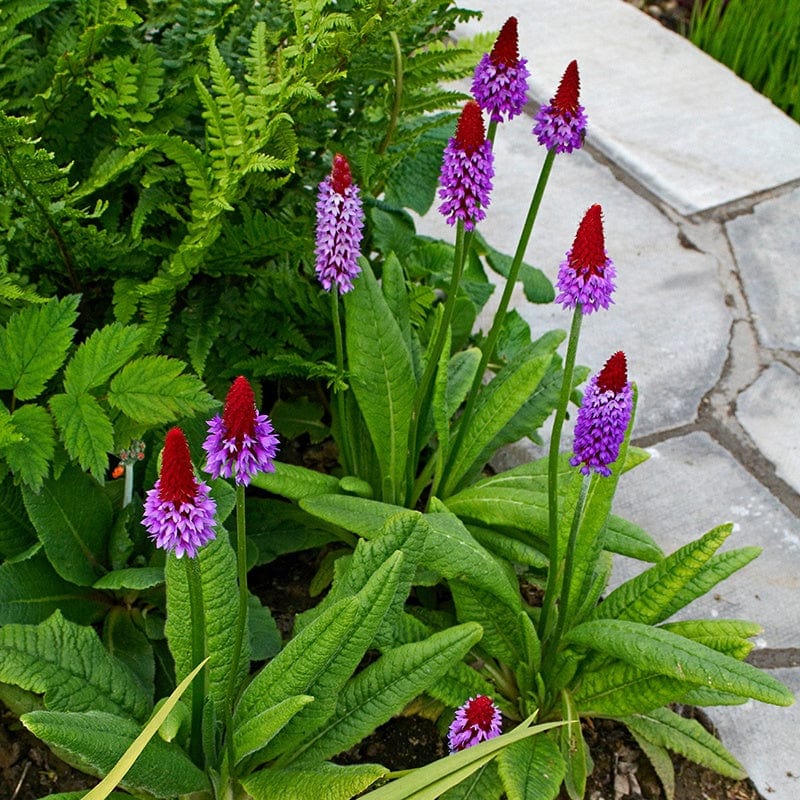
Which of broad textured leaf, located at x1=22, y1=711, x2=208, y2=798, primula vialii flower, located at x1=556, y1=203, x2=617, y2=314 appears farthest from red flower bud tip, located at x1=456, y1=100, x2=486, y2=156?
broad textured leaf, located at x1=22, y1=711, x2=208, y2=798

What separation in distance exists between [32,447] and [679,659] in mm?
1272

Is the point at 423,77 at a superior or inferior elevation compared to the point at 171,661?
superior

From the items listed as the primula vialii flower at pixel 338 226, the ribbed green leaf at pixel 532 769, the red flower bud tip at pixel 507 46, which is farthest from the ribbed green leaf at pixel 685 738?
the red flower bud tip at pixel 507 46

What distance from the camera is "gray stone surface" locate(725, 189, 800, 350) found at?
3.67 meters

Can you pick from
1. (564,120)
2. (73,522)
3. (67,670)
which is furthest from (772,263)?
(67,670)

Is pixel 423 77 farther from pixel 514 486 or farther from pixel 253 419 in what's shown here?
pixel 253 419

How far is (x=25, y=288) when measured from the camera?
2.47m

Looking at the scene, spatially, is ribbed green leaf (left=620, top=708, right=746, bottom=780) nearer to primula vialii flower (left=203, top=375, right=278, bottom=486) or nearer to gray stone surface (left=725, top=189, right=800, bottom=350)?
primula vialii flower (left=203, top=375, right=278, bottom=486)

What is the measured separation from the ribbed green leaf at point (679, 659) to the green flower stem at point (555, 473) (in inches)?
4.9

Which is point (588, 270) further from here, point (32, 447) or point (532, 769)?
point (32, 447)

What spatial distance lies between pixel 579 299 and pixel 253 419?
66 cm

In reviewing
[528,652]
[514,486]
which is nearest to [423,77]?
[514,486]

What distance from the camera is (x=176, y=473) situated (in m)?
1.56

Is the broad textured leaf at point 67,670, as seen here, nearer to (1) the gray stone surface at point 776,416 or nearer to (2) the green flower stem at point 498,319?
(2) the green flower stem at point 498,319
